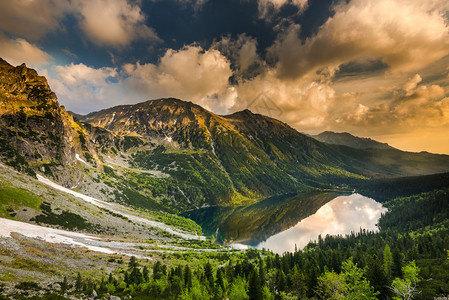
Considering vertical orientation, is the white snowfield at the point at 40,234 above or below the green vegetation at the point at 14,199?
below

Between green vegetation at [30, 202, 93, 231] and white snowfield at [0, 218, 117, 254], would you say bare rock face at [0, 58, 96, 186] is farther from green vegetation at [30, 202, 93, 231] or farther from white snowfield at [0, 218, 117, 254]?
white snowfield at [0, 218, 117, 254]

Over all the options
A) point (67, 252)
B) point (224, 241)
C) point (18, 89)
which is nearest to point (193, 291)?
point (67, 252)

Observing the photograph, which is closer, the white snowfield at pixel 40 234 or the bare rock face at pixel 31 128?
the white snowfield at pixel 40 234

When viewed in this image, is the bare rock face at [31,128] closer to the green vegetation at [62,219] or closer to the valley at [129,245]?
the valley at [129,245]

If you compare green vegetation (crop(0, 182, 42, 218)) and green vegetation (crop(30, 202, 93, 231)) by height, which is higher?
green vegetation (crop(0, 182, 42, 218))

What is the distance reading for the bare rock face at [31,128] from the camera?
127 metres

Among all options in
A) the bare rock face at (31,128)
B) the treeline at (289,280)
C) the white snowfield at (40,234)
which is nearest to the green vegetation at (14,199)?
the white snowfield at (40,234)

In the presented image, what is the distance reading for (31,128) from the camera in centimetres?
14725

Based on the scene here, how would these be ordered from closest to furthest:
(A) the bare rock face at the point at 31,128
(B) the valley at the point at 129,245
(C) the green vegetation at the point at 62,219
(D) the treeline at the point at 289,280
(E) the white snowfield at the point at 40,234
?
(D) the treeline at the point at 289,280 < (B) the valley at the point at 129,245 < (E) the white snowfield at the point at 40,234 < (C) the green vegetation at the point at 62,219 < (A) the bare rock face at the point at 31,128

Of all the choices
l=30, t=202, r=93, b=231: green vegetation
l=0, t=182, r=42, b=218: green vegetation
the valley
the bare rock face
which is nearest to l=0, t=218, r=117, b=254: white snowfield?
the valley

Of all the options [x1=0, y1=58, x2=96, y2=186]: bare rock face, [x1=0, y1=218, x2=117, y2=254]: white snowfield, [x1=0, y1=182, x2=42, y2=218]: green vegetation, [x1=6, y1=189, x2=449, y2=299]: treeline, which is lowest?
[x1=6, y1=189, x2=449, y2=299]: treeline

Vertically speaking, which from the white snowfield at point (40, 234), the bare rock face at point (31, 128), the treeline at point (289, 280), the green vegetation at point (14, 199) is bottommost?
the treeline at point (289, 280)

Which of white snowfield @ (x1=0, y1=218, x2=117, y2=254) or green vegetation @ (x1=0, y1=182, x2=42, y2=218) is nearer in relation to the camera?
white snowfield @ (x1=0, y1=218, x2=117, y2=254)

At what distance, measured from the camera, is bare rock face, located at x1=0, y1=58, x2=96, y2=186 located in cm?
12706
